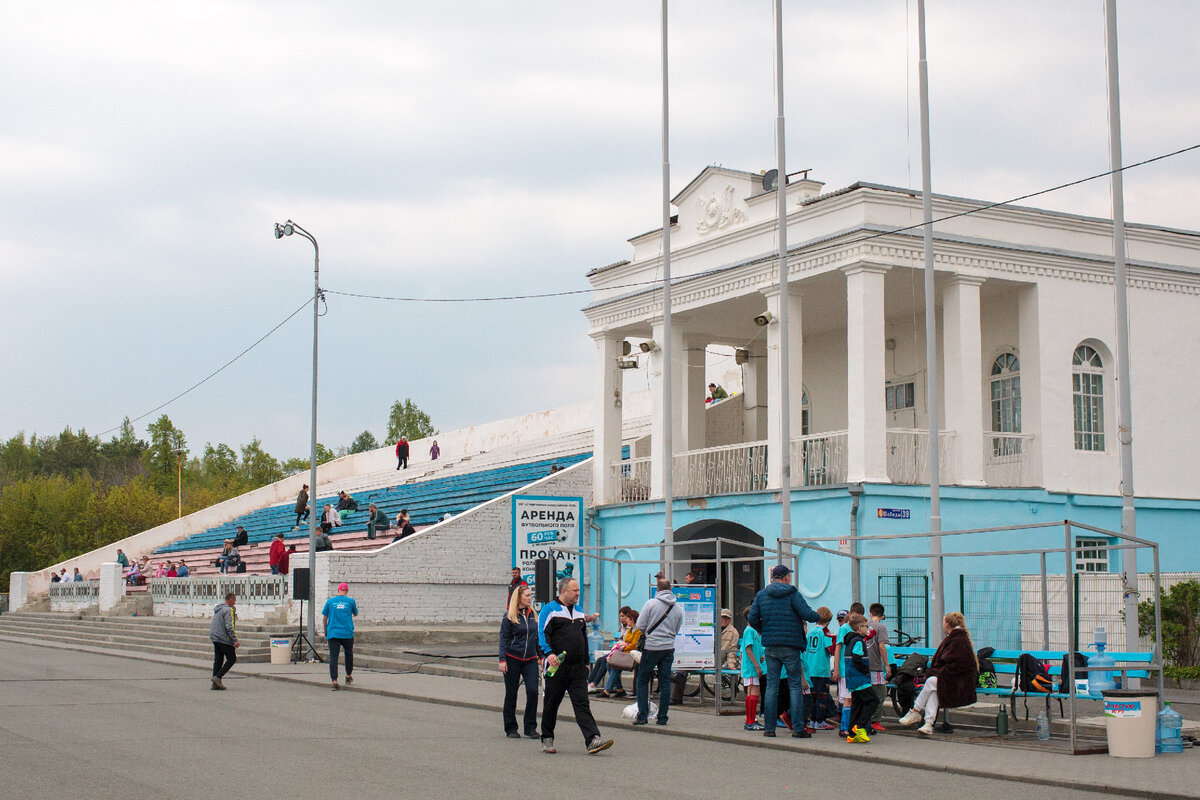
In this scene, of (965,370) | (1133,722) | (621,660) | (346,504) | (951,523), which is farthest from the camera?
(346,504)

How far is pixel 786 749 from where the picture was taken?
46.8ft

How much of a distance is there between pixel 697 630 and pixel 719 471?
37.4 feet

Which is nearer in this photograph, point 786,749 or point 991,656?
point 786,749

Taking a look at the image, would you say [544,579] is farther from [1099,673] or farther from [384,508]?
[384,508]

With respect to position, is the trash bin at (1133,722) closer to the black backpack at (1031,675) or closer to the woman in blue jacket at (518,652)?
the black backpack at (1031,675)

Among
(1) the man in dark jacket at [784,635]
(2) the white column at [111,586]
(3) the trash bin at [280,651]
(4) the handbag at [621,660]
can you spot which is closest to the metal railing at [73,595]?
(2) the white column at [111,586]

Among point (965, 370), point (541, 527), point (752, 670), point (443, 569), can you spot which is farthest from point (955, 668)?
point (443, 569)

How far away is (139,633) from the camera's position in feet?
114

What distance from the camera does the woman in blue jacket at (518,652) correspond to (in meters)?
14.7

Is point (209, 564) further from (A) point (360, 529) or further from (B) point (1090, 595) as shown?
(B) point (1090, 595)

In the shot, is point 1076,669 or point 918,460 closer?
point 1076,669

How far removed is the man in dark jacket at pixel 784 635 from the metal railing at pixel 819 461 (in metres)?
11.1

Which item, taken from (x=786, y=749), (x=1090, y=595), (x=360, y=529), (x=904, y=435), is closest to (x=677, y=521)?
(x=904, y=435)

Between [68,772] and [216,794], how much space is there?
191 cm
